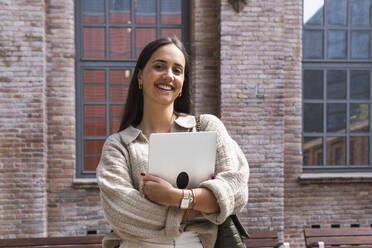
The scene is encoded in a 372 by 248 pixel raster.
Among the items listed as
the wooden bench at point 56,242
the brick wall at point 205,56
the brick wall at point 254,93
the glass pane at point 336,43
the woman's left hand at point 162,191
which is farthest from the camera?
the glass pane at point 336,43

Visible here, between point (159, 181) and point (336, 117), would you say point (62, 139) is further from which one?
point (336, 117)

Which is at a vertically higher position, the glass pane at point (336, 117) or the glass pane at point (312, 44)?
the glass pane at point (312, 44)

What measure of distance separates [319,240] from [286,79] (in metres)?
2.56

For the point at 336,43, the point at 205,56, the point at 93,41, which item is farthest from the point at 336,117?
the point at 93,41

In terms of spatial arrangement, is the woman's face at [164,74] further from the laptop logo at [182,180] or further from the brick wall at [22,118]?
the brick wall at [22,118]

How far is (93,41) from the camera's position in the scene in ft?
17.4

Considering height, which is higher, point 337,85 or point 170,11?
point 170,11

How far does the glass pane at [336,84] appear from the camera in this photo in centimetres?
565

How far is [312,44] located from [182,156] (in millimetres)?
4864

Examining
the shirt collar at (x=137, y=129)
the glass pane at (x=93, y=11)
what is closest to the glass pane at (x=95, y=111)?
the glass pane at (x=93, y=11)

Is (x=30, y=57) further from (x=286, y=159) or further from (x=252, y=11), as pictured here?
(x=286, y=159)

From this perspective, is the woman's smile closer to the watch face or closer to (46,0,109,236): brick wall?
the watch face

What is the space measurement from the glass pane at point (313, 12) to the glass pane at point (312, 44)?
0.17m

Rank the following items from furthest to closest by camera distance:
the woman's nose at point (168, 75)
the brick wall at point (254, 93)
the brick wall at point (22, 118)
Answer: the brick wall at point (254, 93) → the brick wall at point (22, 118) → the woman's nose at point (168, 75)
